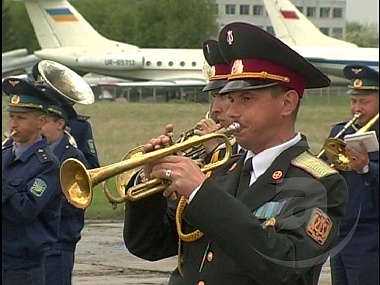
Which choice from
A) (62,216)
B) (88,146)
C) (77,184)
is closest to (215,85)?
(62,216)

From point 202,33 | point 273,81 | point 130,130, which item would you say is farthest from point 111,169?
point 130,130

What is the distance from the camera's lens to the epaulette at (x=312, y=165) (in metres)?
2.86

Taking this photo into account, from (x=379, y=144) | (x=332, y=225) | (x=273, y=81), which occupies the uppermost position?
(x=273, y=81)

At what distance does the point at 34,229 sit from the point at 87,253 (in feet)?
13.8

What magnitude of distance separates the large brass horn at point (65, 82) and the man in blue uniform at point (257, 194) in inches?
130

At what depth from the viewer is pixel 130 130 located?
12.8 m

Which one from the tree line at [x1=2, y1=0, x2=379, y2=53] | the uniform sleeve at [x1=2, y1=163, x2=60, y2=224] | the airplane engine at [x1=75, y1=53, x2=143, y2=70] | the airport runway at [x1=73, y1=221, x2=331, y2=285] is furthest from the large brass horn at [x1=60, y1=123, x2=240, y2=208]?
the airplane engine at [x1=75, y1=53, x2=143, y2=70]

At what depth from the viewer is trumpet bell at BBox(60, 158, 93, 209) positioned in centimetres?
296

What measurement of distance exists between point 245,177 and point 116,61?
19849 mm

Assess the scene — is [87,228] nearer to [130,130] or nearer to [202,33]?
[130,130]

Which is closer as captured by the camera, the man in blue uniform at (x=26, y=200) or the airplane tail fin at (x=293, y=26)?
the man in blue uniform at (x=26, y=200)

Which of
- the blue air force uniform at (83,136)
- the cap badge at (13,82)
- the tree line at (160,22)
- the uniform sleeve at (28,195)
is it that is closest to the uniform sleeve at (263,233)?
the uniform sleeve at (28,195)

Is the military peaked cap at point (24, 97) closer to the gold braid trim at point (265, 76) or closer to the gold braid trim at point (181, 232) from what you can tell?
the gold braid trim at point (181, 232)

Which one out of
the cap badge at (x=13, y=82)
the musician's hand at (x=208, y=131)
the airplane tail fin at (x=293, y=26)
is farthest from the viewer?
the airplane tail fin at (x=293, y=26)
